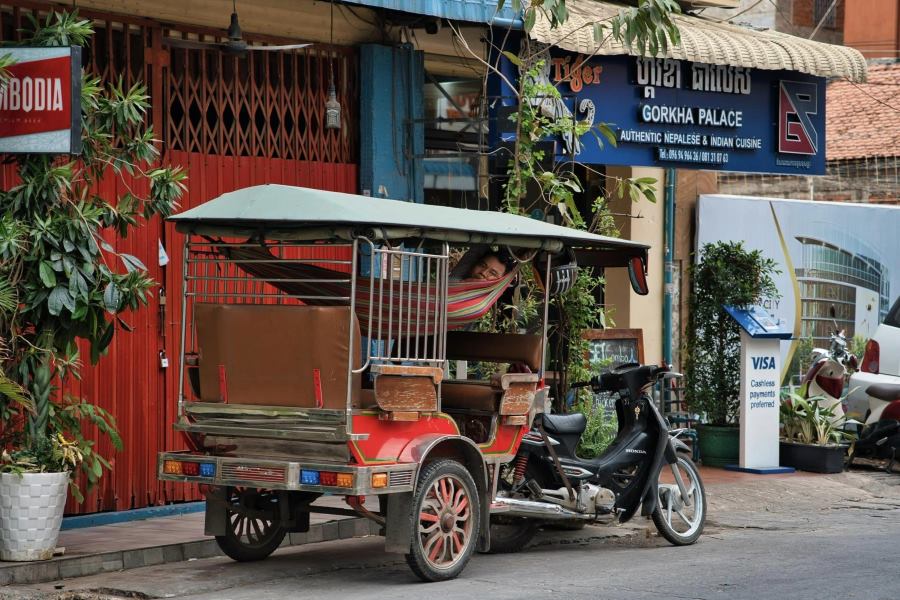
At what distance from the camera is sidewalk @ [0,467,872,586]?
8305 mm

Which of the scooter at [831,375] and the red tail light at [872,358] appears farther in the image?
the red tail light at [872,358]

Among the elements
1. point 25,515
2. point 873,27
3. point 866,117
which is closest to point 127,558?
point 25,515

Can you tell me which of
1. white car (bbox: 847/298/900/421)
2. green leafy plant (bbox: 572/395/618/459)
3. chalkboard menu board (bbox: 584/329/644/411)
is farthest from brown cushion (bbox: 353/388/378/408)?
white car (bbox: 847/298/900/421)

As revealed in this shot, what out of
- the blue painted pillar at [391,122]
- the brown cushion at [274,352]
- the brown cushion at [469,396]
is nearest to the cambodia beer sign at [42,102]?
the brown cushion at [274,352]

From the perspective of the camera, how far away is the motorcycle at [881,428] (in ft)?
45.1

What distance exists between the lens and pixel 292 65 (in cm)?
1159

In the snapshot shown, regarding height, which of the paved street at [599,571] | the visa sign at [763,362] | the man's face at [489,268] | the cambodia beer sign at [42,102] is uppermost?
the cambodia beer sign at [42,102]

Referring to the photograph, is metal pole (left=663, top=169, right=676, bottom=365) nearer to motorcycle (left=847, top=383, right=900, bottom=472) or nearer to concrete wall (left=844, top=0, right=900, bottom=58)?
motorcycle (left=847, top=383, right=900, bottom=472)

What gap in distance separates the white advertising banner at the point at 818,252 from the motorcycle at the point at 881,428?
1952 millimetres

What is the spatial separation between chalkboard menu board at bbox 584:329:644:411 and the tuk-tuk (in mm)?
3700

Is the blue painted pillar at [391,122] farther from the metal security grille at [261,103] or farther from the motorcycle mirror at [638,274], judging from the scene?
the motorcycle mirror at [638,274]

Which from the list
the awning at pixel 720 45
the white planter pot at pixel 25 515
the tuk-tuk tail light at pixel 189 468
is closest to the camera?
the tuk-tuk tail light at pixel 189 468

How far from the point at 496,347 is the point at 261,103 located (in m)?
3.31

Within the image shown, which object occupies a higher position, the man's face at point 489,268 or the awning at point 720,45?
the awning at point 720,45
